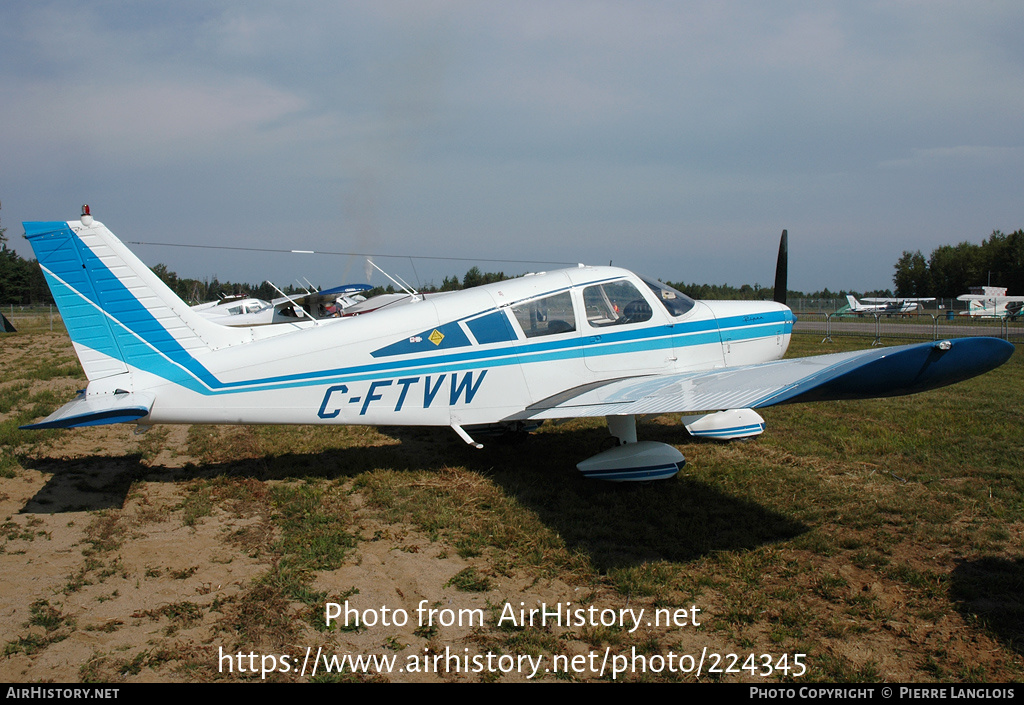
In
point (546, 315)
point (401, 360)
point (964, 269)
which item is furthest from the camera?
point (964, 269)

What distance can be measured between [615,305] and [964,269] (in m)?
77.7

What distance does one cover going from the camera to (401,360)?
5773 mm

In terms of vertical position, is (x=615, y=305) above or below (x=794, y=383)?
above

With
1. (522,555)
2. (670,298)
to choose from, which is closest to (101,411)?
(522,555)

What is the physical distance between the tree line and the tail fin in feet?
238

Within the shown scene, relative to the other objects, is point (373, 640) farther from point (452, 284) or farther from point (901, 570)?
point (452, 284)

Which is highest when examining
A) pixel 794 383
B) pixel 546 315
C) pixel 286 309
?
pixel 286 309

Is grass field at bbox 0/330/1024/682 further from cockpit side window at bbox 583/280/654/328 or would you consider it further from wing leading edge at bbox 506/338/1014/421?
cockpit side window at bbox 583/280/654/328

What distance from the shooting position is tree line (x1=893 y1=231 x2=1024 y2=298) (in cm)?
5778

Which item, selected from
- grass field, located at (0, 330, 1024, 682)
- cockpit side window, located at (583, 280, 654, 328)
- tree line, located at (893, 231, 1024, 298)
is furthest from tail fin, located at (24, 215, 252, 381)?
tree line, located at (893, 231, 1024, 298)

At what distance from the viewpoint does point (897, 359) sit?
351 cm

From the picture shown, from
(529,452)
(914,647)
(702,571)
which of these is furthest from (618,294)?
(914,647)

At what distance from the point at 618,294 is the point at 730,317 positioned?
1.49 m

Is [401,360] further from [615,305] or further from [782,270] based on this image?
[782,270]
